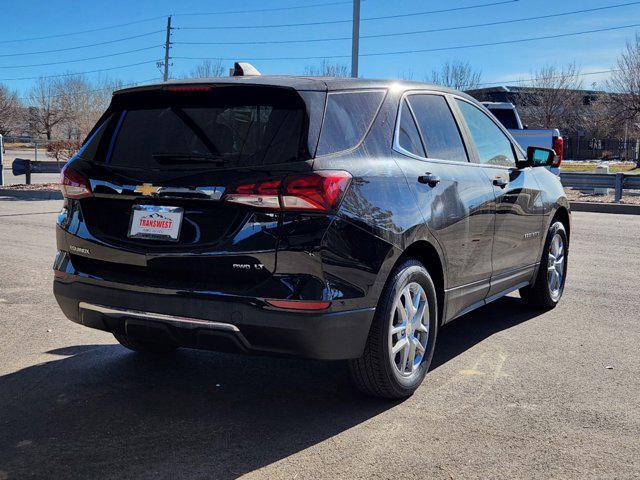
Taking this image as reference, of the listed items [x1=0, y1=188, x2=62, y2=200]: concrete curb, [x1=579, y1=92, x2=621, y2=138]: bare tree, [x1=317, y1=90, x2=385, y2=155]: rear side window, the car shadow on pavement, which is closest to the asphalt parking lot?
the car shadow on pavement

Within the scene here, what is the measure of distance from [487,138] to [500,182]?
→ 1.28 ft

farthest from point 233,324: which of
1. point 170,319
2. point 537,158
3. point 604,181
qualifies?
point 604,181

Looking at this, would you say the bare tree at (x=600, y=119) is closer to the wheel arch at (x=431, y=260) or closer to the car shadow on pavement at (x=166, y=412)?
the wheel arch at (x=431, y=260)

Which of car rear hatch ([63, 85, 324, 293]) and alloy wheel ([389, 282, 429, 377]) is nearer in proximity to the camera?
car rear hatch ([63, 85, 324, 293])

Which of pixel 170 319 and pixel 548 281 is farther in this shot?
pixel 548 281

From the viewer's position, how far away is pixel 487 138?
205 inches

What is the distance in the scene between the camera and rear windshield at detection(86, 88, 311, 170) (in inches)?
134

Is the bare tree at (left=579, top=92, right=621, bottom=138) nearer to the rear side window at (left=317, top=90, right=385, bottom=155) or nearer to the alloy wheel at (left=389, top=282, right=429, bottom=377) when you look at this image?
the alloy wheel at (left=389, top=282, right=429, bottom=377)

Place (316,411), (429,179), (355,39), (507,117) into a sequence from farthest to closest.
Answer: (355,39) → (507,117) → (429,179) → (316,411)

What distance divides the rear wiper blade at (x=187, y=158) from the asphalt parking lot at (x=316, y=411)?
4.33ft

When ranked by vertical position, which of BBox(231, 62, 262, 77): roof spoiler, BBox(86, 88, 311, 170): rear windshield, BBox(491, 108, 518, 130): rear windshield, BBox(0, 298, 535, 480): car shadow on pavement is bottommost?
BBox(0, 298, 535, 480): car shadow on pavement

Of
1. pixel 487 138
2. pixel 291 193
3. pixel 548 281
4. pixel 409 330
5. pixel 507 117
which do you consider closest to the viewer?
pixel 291 193

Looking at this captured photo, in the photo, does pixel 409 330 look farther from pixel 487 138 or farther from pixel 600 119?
pixel 600 119

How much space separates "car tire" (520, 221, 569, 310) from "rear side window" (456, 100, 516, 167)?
0.97m
